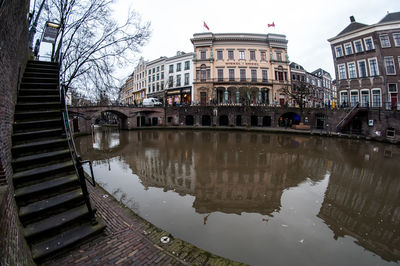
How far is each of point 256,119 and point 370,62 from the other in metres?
16.7

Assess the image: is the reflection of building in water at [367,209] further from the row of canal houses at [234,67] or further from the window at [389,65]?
the row of canal houses at [234,67]

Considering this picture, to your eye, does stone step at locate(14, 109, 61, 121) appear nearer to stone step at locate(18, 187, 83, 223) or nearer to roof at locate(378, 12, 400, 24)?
stone step at locate(18, 187, 83, 223)

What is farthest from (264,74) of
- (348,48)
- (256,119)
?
(348,48)

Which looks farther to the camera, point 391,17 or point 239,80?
point 239,80

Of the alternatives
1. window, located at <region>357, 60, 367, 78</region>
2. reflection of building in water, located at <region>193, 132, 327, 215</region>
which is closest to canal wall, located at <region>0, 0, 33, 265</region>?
reflection of building in water, located at <region>193, 132, 327, 215</region>

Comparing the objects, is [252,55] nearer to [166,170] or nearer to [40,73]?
[166,170]

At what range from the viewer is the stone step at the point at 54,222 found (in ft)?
8.57

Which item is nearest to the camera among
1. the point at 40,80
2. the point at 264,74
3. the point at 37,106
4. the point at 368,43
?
the point at 37,106

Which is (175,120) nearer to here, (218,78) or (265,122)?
(218,78)

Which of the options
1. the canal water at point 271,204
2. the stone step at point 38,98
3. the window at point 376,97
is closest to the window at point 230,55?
the window at point 376,97

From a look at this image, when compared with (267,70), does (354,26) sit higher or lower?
higher

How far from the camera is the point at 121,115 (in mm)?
29516

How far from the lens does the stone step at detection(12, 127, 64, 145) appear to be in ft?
12.7

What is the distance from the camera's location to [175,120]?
30.6 meters
